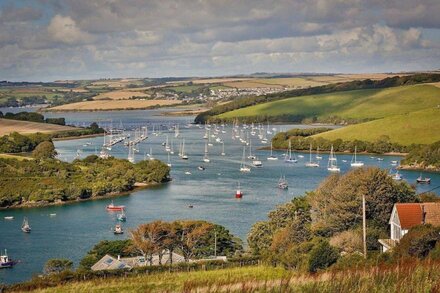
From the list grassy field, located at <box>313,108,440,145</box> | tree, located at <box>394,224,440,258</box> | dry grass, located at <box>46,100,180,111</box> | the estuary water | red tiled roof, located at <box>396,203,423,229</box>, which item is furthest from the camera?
dry grass, located at <box>46,100,180,111</box>

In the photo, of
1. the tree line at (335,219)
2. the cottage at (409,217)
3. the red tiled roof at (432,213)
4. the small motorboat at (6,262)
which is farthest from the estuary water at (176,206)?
the red tiled roof at (432,213)

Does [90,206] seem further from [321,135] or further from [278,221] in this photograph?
[321,135]

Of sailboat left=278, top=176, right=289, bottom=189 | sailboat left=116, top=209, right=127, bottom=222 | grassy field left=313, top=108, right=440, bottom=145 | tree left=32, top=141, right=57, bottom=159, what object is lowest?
sailboat left=116, top=209, right=127, bottom=222

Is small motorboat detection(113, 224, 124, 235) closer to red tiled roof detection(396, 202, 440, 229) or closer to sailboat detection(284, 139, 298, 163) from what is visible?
red tiled roof detection(396, 202, 440, 229)

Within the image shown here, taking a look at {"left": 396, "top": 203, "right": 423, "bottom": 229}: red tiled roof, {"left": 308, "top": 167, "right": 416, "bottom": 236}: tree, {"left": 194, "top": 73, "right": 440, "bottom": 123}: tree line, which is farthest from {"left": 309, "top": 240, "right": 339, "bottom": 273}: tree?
{"left": 194, "top": 73, "right": 440, "bottom": 123}: tree line

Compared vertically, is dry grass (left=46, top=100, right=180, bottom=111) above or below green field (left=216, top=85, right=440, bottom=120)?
below

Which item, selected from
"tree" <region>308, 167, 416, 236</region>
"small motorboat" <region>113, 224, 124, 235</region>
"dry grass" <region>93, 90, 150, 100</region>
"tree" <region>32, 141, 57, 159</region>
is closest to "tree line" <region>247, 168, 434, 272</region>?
"tree" <region>308, 167, 416, 236</region>

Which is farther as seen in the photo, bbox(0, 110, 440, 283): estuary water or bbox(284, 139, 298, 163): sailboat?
bbox(284, 139, 298, 163): sailboat

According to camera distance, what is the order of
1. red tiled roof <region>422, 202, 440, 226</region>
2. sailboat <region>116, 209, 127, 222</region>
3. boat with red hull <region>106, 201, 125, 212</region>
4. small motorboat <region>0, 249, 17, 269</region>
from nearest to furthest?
red tiled roof <region>422, 202, 440, 226</region>
small motorboat <region>0, 249, 17, 269</region>
sailboat <region>116, 209, 127, 222</region>
boat with red hull <region>106, 201, 125, 212</region>
